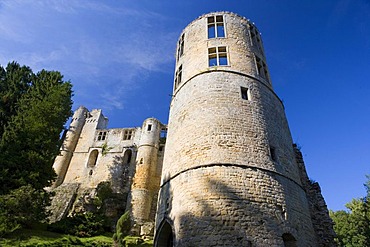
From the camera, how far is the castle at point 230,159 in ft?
27.2

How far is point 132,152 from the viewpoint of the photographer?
3173 cm

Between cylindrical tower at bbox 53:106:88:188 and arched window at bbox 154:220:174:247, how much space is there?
24.2 m

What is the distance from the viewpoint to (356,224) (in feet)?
92.9

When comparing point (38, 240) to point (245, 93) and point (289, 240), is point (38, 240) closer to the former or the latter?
point (289, 240)

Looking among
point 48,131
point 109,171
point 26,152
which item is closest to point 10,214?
point 26,152

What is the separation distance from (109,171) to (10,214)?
56.6 ft

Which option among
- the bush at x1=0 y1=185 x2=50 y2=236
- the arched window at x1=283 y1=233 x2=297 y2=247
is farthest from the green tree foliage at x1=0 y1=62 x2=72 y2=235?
the arched window at x1=283 y1=233 x2=297 y2=247

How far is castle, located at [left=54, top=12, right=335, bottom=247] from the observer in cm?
830

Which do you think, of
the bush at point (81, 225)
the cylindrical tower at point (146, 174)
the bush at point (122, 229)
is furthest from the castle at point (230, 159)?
the cylindrical tower at point (146, 174)

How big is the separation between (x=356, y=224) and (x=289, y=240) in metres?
26.4

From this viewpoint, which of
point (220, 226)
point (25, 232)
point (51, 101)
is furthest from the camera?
point (51, 101)

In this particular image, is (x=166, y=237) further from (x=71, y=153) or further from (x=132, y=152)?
(x=71, y=153)

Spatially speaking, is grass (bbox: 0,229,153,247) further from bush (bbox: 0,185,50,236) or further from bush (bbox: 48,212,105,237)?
bush (bbox: 48,212,105,237)

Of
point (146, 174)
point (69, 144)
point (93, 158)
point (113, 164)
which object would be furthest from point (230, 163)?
point (69, 144)
